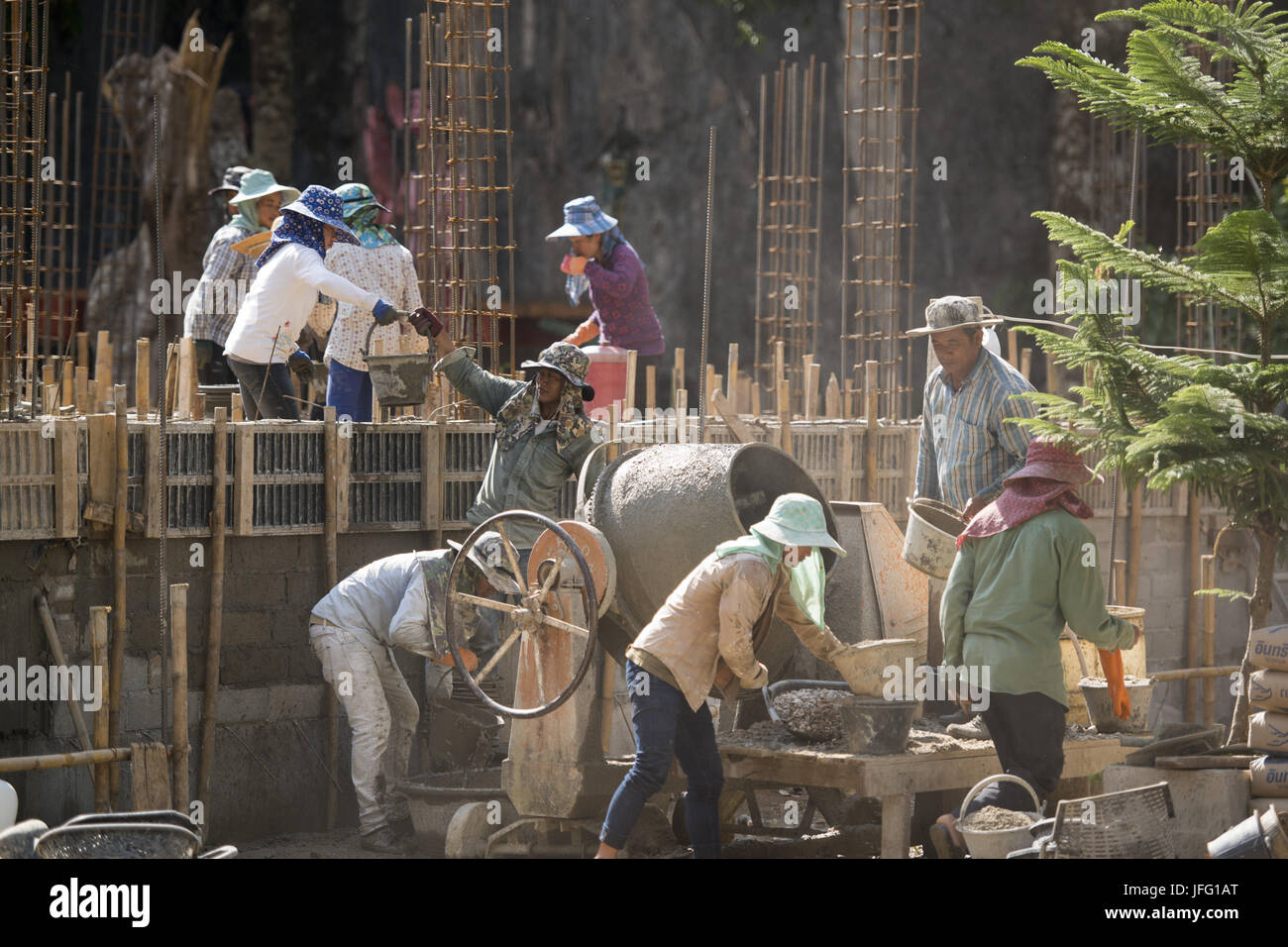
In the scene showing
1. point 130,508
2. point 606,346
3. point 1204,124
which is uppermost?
point 1204,124

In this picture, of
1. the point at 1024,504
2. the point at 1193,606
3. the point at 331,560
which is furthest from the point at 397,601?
the point at 1193,606

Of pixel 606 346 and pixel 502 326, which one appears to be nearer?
pixel 606 346

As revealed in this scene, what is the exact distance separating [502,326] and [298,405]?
12897mm

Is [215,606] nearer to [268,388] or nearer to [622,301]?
[268,388]

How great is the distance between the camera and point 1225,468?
5812 mm

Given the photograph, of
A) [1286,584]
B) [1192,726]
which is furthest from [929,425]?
[1286,584]

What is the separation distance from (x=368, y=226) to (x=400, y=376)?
1.44 metres

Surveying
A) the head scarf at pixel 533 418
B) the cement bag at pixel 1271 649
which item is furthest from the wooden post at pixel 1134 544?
the head scarf at pixel 533 418

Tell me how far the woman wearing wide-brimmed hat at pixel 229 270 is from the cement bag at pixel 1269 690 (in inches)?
224

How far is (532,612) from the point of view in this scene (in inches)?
260
